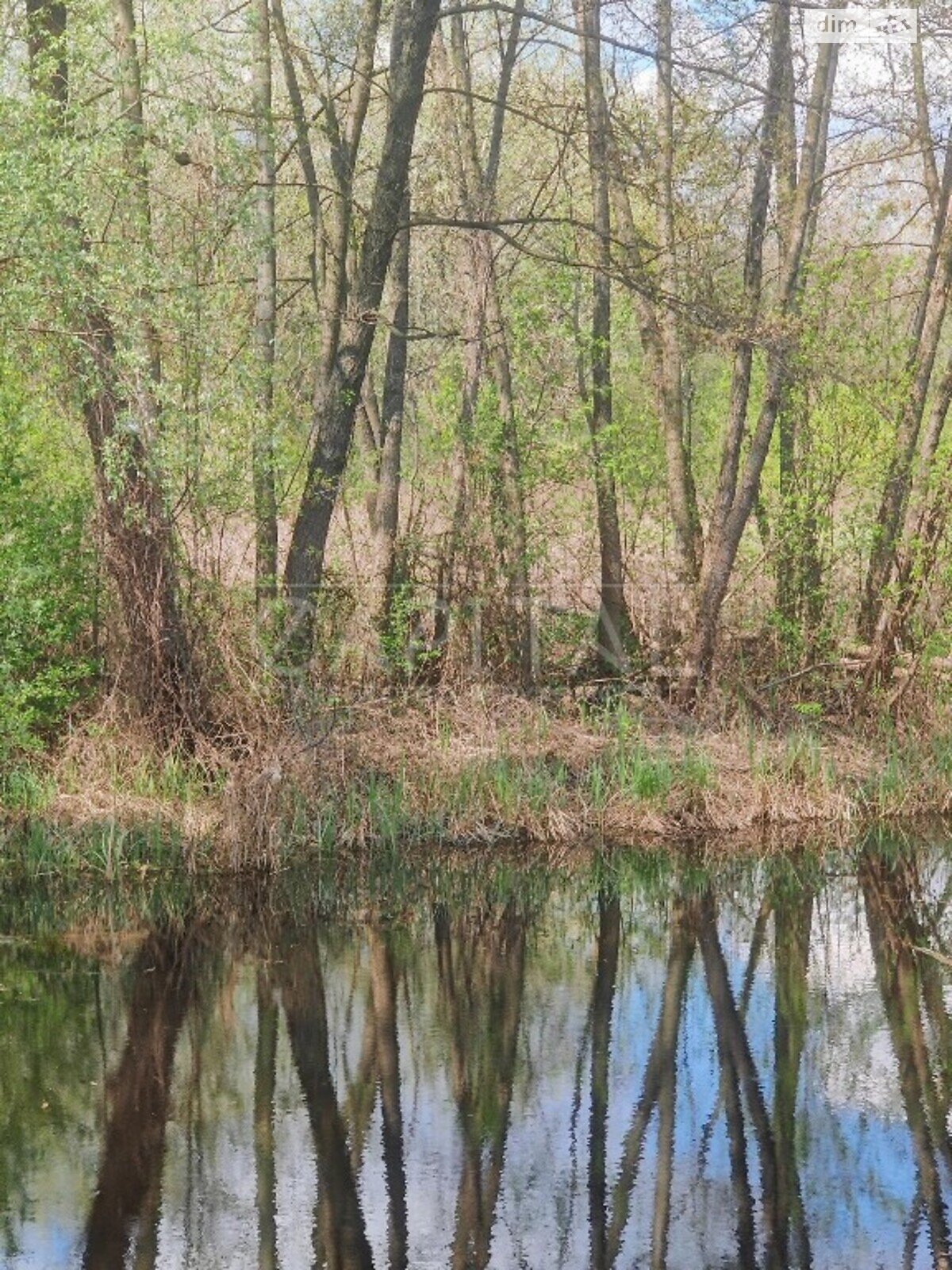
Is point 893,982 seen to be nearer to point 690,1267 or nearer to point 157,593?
point 690,1267

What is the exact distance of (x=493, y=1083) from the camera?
28.4 ft

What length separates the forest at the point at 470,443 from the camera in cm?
1282

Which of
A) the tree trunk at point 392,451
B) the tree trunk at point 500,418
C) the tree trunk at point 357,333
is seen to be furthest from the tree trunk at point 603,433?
the tree trunk at point 357,333

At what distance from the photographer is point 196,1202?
714cm

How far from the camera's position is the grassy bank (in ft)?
41.4

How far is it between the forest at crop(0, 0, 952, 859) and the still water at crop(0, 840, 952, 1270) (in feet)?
6.35

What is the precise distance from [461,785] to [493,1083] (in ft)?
16.7

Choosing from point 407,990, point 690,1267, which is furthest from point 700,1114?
point 407,990

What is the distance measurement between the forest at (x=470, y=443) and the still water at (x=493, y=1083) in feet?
6.35

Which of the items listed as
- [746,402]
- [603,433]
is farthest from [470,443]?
[746,402]

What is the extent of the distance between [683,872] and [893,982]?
2792 mm

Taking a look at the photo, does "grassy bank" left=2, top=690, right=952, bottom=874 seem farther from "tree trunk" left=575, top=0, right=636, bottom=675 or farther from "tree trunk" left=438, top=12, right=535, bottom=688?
"tree trunk" left=575, top=0, right=636, bottom=675

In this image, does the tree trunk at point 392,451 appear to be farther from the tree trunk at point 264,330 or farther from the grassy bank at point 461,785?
the grassy bank at point 461,785

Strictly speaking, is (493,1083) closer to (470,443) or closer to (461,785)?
(461,785)
